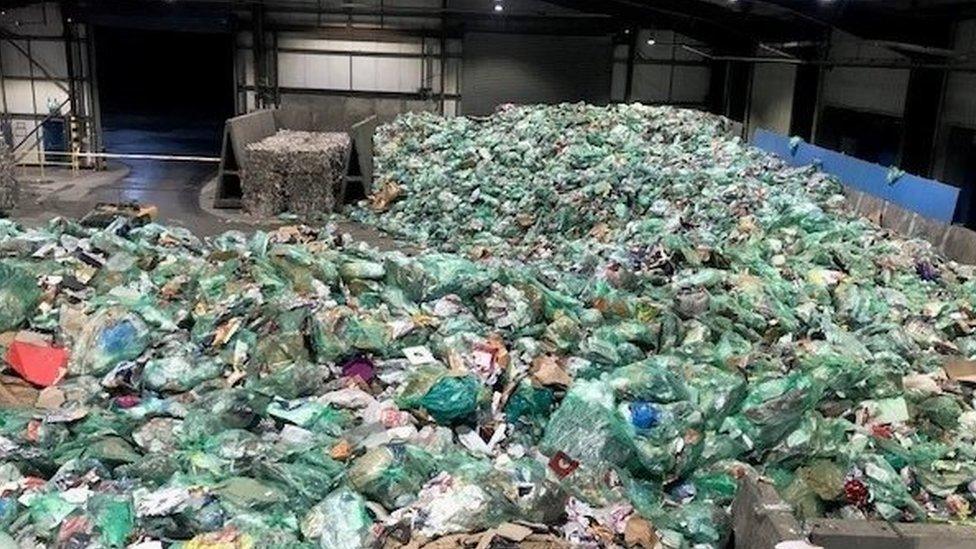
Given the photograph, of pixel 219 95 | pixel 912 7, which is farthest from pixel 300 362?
pixel 219 95

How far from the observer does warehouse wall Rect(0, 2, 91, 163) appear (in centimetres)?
1816

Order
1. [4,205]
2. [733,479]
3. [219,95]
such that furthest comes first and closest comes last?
[219,95] < [4,205] < [733,479]

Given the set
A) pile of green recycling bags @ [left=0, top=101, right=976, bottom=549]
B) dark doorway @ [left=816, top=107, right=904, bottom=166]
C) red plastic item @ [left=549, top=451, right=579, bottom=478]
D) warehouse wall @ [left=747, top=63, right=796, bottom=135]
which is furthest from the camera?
warehouse wall @ [left=747, top=63, right=796, bottom=135]

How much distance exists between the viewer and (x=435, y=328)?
17.5ft

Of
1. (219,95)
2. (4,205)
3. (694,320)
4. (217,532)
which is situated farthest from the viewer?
(219,95)

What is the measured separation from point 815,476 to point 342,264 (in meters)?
3.91

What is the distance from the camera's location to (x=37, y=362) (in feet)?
15.7

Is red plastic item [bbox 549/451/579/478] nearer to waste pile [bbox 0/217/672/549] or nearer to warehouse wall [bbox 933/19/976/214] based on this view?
waste pile [bbox 0/217/672/549]

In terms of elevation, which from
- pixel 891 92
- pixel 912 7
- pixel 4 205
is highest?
pixel 912 7

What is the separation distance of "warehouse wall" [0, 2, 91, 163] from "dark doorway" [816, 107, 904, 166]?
16.9 m

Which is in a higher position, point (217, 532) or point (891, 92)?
point (891, 92)

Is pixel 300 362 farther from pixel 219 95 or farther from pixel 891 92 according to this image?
pixel 219 95

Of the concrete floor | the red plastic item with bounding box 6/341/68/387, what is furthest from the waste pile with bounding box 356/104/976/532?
the red plastic item with bounding box 6/341/68/387

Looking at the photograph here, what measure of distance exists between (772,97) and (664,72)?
9.22 ft
